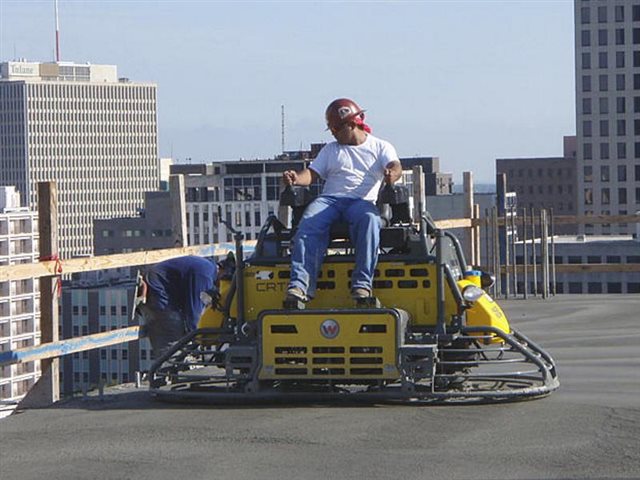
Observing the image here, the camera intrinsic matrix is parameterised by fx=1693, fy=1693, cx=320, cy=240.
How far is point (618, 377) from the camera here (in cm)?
1203

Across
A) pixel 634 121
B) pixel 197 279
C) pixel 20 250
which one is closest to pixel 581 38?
pixel 634 121

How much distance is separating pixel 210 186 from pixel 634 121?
70539 mm

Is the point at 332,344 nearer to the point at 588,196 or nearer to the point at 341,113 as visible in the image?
the point at 341,113

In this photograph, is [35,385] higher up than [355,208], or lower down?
lower down

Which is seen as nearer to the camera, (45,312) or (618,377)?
(618,377)

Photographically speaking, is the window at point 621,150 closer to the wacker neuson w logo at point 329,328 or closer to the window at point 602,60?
the window at point 602,60

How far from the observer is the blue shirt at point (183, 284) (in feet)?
46.4

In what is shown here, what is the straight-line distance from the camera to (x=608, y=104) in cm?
16625

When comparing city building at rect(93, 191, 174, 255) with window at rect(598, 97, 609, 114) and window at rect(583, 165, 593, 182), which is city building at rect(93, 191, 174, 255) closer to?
window at rect(583, 165, 593, 182)

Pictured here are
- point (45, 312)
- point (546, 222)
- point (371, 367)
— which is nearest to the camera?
point (371, 367)

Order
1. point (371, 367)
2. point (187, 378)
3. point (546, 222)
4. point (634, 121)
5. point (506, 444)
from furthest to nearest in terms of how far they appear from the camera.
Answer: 1. point (634, 121)
2. point (546, 222)
3. point (187, 378)
4. point (371, 367)
5. point (506, 444)

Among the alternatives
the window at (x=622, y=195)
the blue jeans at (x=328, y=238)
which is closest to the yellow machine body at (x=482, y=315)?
the blue jeans at (x=328, y=238)

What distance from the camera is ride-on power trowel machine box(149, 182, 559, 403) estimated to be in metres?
10.6

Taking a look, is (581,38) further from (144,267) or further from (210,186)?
(144,267)
